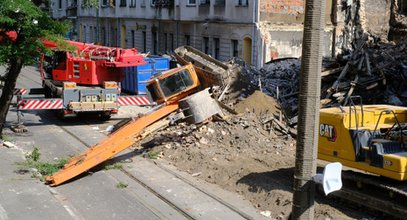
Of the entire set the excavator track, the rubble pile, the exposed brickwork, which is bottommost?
the excavator track

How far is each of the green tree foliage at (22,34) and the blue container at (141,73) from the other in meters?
9.89

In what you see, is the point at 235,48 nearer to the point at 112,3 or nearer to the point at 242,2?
the point at 242,2

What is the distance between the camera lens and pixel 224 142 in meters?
15.1

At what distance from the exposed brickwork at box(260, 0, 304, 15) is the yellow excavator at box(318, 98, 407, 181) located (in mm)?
17855

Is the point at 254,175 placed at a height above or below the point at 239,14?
below

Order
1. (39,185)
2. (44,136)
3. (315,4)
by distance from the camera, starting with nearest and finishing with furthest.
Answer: (315,4) → (39,185) → (44,136)

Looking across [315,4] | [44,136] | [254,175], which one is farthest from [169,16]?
[315,4]

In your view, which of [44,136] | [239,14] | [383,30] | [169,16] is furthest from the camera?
[169,16]

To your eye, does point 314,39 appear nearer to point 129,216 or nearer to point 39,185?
point 129,216

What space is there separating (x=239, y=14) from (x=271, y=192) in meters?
19.6

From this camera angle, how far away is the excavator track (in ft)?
31.6

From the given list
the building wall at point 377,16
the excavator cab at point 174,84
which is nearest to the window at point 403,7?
the building wall at point 377,16

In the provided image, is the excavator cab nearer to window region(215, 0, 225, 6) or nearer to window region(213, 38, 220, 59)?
window region(215, 0, 225, 6)

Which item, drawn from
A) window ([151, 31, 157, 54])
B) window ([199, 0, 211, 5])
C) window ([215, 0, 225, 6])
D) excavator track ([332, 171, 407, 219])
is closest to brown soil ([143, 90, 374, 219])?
excavator track ([332, 171, 407, 219])
